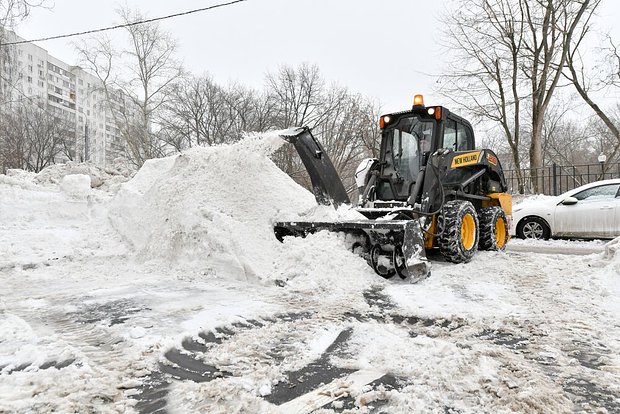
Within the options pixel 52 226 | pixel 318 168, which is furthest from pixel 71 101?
pixel 318 168

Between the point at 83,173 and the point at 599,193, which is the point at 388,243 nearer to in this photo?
the point at 599,193

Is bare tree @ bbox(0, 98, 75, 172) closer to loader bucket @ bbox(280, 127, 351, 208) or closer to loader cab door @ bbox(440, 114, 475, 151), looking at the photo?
loader bucket @ bbox(280, 127, 351, 208)

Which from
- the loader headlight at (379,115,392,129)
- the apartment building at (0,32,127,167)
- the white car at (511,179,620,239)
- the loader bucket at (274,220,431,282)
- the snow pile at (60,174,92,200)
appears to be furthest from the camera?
the apartment building at (0,32,127,167)

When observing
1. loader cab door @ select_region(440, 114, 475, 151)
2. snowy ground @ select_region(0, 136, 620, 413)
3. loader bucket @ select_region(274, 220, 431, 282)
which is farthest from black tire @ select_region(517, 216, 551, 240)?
loader bucket @ select_region(274, 220, 431, 282)

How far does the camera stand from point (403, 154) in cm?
668

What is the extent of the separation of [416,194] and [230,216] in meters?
2.49

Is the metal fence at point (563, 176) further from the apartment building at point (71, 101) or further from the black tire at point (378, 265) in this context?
the apartment building at point (71, 101)

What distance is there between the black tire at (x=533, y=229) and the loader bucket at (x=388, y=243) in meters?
6.68

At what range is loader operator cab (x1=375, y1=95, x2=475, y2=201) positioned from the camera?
635 cm

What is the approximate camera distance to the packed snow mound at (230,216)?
16.6 feet

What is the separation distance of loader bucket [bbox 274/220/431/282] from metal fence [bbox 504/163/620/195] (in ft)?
48.5

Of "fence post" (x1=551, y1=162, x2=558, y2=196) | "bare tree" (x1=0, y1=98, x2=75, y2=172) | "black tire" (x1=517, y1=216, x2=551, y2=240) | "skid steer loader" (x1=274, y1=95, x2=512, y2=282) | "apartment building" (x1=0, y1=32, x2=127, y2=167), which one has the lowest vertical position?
"black tire" (x1=517, y1=216, x2=551, y2=240)

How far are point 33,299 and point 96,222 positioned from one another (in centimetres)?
377

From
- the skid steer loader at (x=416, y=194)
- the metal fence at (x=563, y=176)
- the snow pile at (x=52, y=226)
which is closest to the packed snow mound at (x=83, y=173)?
the snow pile at (x=52, y=226)
